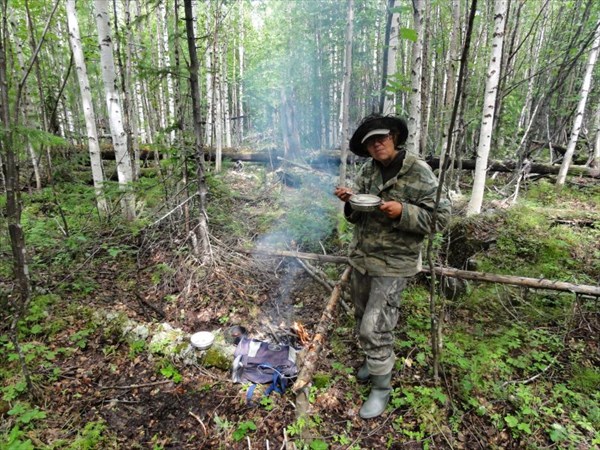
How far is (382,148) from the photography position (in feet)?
9.62

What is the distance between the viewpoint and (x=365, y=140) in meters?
2.97

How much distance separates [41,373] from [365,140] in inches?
162

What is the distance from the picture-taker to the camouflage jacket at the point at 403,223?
107 inches

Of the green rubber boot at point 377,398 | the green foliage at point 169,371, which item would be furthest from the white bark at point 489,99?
the green foliage at point 169,371

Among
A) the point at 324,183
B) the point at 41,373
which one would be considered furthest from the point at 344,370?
the point at 324,183

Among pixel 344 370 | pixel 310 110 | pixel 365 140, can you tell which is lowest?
pixel 344 370

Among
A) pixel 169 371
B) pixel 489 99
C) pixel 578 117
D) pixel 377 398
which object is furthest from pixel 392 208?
pixel 578 117

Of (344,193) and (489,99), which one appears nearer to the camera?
(344,193)

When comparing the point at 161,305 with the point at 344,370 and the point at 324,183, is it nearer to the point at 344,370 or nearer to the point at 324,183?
the point at 344,370

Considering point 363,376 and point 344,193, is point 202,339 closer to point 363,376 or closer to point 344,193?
point 363,376

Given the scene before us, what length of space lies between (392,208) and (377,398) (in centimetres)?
189

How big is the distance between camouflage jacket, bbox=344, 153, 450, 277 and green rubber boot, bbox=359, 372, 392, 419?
3.46 ft

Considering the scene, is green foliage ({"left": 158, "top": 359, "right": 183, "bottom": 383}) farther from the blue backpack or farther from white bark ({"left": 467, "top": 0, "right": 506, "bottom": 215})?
white bark ({"left": 467, "top": 0, "right": 506, "bottom": 215})

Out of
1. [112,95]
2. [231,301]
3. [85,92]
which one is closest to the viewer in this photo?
[231,301]
